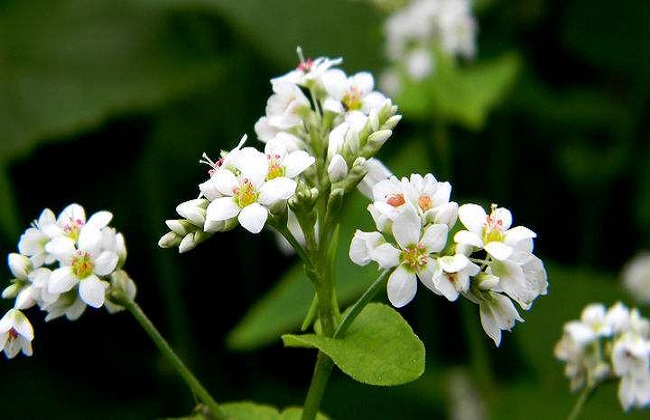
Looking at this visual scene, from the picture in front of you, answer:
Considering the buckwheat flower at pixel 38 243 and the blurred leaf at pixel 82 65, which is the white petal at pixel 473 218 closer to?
the buckwheat flower at pixel 38 243

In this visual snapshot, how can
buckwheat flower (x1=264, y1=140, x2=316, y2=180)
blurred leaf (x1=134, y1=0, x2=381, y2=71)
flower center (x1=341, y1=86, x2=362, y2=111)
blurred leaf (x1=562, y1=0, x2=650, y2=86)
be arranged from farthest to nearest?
blurred leaf (x1=562, y1=0, x2=650, y2=86) → blurred leaf (x1=134, y1=0, x2=381, y2=71) → flower center (x1=341, y1=86, x2=362, y2=111) → buckwheat flower (x1=264, y1=140, x2=316, y2=180)

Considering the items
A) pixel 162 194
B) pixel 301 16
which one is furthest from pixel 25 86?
pixel 301 16

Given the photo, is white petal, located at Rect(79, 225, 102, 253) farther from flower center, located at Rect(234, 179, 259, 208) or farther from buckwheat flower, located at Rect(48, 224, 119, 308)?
flower center, located at Rect(234, 179, 259, 208)

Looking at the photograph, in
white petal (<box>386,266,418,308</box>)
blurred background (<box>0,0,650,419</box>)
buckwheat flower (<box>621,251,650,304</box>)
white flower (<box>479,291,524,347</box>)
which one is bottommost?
buckwheat flower (<box>621,251,650,304</box>)

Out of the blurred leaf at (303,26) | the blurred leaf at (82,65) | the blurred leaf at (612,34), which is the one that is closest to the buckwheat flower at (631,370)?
the blurred leaf at (303,26)

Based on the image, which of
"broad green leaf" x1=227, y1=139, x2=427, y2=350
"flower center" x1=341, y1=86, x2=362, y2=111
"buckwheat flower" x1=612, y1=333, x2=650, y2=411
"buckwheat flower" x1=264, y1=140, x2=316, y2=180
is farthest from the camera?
"broad green leaf" x1=227, y1=139, x2=427, y2=350

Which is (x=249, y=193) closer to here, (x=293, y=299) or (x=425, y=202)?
(x=425, y=202)

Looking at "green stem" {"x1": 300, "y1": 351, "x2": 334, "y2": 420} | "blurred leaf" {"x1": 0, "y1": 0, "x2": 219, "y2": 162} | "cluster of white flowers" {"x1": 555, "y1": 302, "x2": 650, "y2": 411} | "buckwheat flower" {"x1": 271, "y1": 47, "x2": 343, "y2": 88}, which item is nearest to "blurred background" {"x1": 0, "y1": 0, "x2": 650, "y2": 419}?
"blurred leaf" {"x1": 0, "y1": 0, "x2": 219, "y2": 162}
